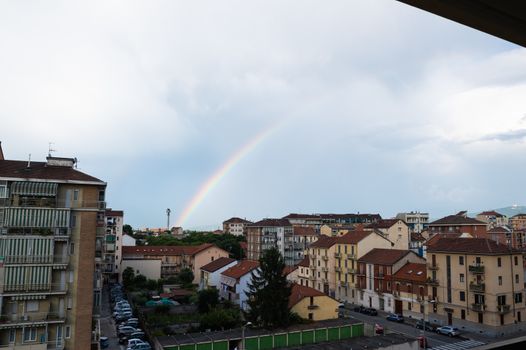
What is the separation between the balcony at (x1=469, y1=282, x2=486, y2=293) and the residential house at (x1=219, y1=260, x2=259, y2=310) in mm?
14484

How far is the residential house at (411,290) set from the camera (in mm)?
27125

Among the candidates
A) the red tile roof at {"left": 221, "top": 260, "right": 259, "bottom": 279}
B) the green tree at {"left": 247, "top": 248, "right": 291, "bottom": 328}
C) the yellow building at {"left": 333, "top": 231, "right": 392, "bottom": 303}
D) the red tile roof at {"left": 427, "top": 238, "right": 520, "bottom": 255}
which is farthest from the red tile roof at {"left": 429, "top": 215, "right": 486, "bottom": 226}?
the green tree at {"left": 247, "top": 248, "right": 291, "bottom": 328}

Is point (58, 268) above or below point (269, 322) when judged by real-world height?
above

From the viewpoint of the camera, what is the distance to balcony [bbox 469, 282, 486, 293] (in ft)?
77.0

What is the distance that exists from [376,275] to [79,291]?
71.9 feet

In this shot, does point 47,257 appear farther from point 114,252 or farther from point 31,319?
point 114,252

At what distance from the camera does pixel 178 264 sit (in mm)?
50125

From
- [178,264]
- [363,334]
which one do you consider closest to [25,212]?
[363,334]

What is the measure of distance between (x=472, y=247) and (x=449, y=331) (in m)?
5.34

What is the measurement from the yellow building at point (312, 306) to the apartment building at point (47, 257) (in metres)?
11.9

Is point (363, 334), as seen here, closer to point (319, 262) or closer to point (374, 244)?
point (374, 244)

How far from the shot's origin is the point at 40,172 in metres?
17.1

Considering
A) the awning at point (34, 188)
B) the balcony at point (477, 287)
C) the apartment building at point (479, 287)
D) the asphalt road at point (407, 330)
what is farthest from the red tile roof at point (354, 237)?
the awning at point (34, 188)

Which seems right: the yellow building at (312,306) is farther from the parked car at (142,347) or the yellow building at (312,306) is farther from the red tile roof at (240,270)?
the parked car at (142,347)
